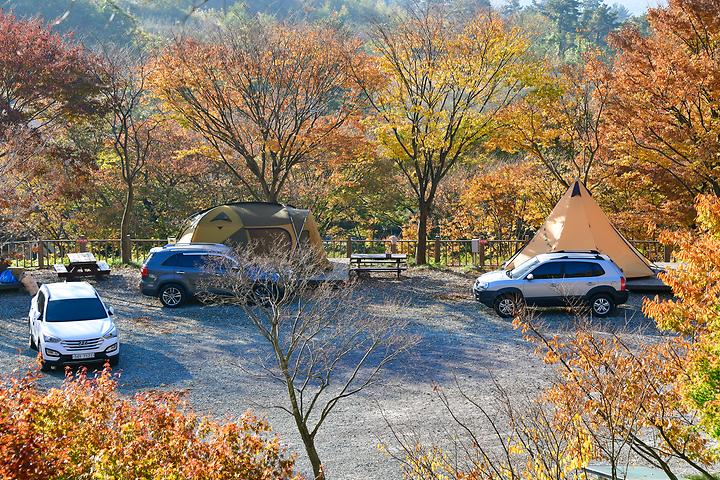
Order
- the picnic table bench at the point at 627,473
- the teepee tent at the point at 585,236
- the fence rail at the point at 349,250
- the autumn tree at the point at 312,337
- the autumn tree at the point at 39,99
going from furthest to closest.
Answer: the fence rail at the point at 349,250
the autumn tree at the point at 39,99
the teepee tent at the point at 585,236
the autumn tree at the point at 312,337
the picnic table bench at the point at 627,473

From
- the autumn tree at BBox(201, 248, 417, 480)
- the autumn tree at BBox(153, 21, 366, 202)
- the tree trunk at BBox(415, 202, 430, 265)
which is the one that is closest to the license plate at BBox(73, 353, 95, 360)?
the autumn tree at BBox(201, 248, 417, 480)

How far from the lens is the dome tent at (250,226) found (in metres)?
22.1

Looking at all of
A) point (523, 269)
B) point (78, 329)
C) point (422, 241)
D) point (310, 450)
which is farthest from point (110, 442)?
point (422, 241)

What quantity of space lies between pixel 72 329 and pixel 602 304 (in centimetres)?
1224

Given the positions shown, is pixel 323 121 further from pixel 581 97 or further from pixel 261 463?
pixel 261 463

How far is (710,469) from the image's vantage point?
33.9 feet

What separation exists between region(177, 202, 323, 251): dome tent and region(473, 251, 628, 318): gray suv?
19.6ft

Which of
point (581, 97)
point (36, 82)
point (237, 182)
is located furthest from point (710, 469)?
point (237, 182)

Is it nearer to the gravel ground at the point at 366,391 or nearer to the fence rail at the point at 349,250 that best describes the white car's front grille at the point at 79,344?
the gravel ground at the point at 366,391

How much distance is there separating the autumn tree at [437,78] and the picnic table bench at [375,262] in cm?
361

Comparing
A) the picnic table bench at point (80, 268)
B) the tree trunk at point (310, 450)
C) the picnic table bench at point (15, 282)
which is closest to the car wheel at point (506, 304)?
the tree trunk at point (310, 450)

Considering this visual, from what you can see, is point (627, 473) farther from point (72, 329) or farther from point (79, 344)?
point (72, 329)

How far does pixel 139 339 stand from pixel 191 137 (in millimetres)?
17580

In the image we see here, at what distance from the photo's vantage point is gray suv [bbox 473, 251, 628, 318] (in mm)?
18625
